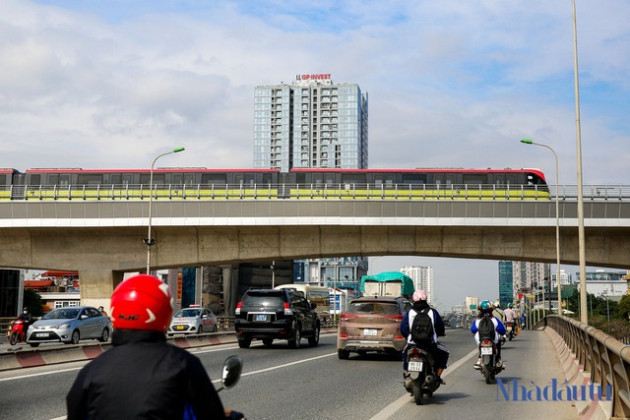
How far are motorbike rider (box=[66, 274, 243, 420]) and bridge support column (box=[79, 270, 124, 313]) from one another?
43.7 m

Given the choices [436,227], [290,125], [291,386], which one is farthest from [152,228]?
[290,125]

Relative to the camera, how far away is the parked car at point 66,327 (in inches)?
1019

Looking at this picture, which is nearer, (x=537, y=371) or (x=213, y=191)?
(x=537, y=371)

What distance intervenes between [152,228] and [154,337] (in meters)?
43.2

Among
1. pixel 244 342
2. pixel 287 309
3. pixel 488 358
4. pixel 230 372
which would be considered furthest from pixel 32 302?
pixel 230 372

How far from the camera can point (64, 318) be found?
26625 mm

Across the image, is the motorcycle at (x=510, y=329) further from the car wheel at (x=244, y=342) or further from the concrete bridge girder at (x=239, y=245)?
the concrete bridge girder at (x=239, y=245)

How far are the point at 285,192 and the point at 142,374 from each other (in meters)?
41.1

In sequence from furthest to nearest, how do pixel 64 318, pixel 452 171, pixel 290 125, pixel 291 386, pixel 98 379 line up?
pixel 290 125, pixel 452 171, pixel 64 318, pixel 291 386, pixel 98 379

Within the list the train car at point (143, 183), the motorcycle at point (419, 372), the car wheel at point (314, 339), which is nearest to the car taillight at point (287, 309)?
the car wheel at point (314, 339)

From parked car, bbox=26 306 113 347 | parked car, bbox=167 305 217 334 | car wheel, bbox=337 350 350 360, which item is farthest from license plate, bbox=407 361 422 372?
parked car, bbox=167 305 217 334

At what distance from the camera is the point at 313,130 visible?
632 feet

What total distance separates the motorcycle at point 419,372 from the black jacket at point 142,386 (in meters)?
7.73

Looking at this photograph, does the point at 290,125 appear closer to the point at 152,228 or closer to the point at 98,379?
the point at 152,228
